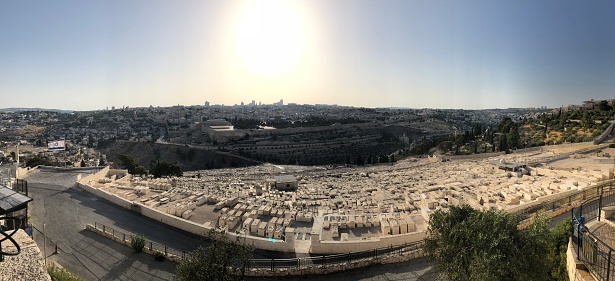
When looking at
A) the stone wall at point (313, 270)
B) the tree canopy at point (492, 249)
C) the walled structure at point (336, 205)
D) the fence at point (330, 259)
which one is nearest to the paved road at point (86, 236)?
the walled structure at point (336, 205)

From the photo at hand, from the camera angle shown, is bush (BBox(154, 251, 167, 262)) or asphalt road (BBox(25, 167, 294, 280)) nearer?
asphalt road (BBox(25, 167, 294, 280))

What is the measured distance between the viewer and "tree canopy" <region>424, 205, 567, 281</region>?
533 cm

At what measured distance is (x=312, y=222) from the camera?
41.2 feet

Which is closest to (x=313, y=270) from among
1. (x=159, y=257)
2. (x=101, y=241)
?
(x=159, y=257)

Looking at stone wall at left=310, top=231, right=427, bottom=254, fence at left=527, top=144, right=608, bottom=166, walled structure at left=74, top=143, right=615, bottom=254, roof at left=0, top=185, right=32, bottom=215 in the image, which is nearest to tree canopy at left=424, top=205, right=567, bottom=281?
stone wall at left=310, top=231, right=427, bottom=254

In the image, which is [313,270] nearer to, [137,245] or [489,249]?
[489,249]

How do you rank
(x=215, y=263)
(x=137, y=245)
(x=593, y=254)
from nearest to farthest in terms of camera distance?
(x=593, y=254) → (x=215, y=263) → (x=137, y=245)

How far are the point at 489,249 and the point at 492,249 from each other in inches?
3.1

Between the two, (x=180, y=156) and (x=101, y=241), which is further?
(x=180, y=156)

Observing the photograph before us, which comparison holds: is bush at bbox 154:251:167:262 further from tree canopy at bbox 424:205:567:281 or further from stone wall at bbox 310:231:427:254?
tree canopy at bbox 424:205:567:281

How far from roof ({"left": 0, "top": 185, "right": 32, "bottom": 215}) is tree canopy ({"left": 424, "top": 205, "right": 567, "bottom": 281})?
6.53 metres

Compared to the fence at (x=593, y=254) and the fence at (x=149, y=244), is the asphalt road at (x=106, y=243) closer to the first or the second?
the fence at (x=149, y=244)

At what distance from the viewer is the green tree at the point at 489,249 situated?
532 centimetres

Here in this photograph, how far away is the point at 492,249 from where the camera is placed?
18.3 feet
